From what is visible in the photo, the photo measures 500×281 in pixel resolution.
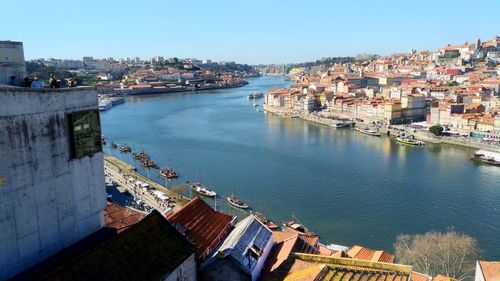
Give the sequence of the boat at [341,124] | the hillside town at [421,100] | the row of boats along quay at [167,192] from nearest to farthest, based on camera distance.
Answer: the row of boats along quay at [167,192], the hillside town at [421,100], the boat at [341,124]

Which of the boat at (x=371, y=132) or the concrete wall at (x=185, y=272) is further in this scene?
the boat at (x=371, y=132)

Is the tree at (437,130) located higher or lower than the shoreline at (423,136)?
higher

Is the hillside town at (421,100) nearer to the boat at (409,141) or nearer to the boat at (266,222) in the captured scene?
the boat at (409,141)

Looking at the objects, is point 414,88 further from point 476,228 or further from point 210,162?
point 476,228

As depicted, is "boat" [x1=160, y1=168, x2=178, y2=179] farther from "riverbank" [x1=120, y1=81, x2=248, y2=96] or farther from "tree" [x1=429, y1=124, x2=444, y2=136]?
"riverbank" [x1=120, y1=81, x2=248, y2=96]

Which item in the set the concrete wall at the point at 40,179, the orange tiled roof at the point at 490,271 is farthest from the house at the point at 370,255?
the concrete wall at the point at 40,179

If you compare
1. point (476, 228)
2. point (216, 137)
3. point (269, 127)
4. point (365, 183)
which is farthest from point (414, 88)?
point (476, 228)
